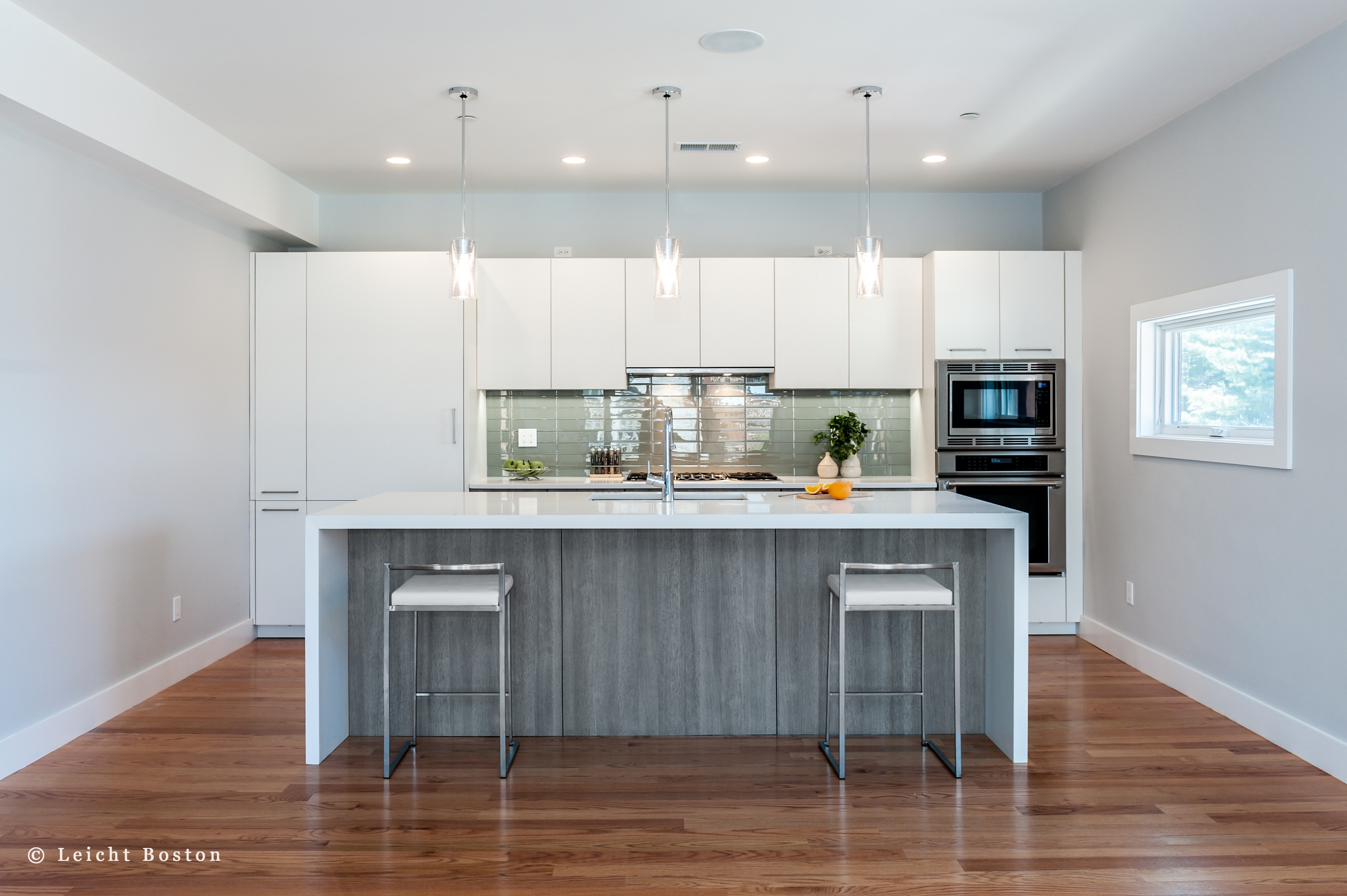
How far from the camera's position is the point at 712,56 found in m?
3.37

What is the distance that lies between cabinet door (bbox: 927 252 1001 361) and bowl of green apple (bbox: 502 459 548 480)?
8.00 feet

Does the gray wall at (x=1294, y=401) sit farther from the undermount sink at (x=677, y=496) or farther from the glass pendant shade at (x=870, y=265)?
the undermount sink at (x=677, y=496)

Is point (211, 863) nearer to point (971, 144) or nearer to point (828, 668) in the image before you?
point (828, 668)

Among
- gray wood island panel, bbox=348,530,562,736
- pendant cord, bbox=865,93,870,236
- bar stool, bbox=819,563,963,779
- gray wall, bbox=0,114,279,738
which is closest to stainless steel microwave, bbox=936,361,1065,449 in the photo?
pendant cord, bbox=865,93,870,236

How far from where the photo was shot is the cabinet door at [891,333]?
204 inches

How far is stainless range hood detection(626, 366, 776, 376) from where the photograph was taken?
5.20 metres

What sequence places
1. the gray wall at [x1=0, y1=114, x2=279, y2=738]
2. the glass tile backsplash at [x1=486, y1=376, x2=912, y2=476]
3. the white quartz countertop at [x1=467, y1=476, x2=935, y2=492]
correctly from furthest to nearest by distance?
the glass tile backsplash at [x1=486, y1=376, x2=912, y2=476] < the white quartz countertop at [x1=467, y1=476, x2=935, y2=492] < the gray wall at [x1=0, y1=114, x2=279, y2=738]

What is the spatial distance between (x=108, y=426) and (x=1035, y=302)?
4701mm

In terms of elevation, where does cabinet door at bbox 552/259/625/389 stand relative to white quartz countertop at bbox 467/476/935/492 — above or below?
above

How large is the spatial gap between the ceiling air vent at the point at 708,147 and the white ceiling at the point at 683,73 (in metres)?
0.09

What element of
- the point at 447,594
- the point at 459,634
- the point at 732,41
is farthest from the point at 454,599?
the point at 732,41

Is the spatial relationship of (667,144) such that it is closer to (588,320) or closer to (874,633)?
(588,320)

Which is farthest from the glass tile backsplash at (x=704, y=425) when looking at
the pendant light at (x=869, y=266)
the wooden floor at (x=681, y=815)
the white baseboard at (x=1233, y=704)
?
the wooden floor at (x=681, y=815)

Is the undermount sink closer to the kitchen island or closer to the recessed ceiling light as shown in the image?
the kitchen island
